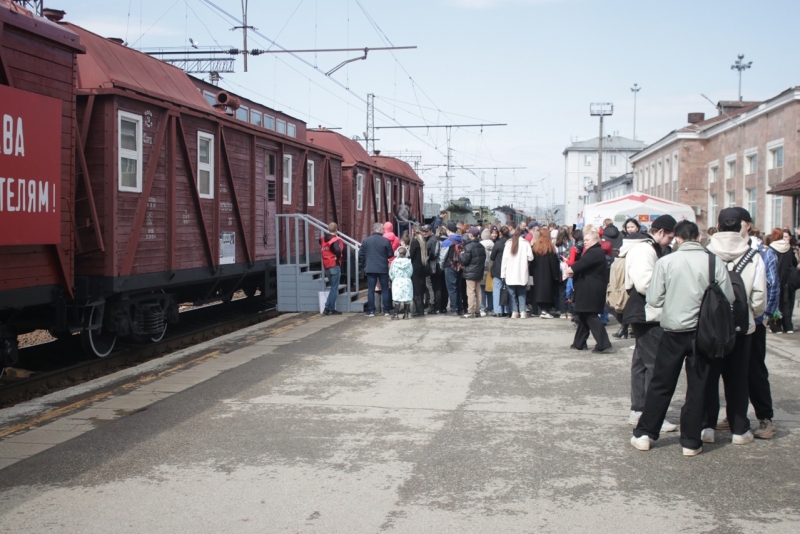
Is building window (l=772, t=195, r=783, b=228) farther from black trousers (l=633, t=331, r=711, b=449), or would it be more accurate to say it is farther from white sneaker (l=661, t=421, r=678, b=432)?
black trousers (l=633, t=331, r=711, b=449)

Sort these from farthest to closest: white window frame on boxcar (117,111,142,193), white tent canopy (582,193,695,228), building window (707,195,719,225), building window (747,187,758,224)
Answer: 1. building window (707,195,719,225)
2. building window (747,187,758,224)
3. white tent canopy (582,193,695,228)
4. white window frame on boxcar (117,111,142,193)

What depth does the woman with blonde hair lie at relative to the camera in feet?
44.9

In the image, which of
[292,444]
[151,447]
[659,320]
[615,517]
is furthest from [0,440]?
[659,320]

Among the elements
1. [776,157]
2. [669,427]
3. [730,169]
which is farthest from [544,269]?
[730,169]

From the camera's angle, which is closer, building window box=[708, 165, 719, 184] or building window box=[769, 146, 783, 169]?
building window box=[769, 146, 783, 169]

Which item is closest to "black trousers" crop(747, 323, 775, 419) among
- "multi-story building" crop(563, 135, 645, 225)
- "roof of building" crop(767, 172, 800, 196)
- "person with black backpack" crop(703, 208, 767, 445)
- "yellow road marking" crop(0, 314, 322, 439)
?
"person with black backpack" crop(703, 208, 767, 445)

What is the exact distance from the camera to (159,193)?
1124 centimetres

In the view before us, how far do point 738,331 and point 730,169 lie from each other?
1231 inches

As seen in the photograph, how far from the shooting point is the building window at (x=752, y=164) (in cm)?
3053

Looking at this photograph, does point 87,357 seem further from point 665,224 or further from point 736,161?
point 736,161

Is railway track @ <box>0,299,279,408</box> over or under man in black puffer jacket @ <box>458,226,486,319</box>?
under

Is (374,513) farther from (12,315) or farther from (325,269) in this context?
(325,269)

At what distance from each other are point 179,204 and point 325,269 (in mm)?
4248

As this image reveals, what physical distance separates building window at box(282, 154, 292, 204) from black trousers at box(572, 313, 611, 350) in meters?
7.80
